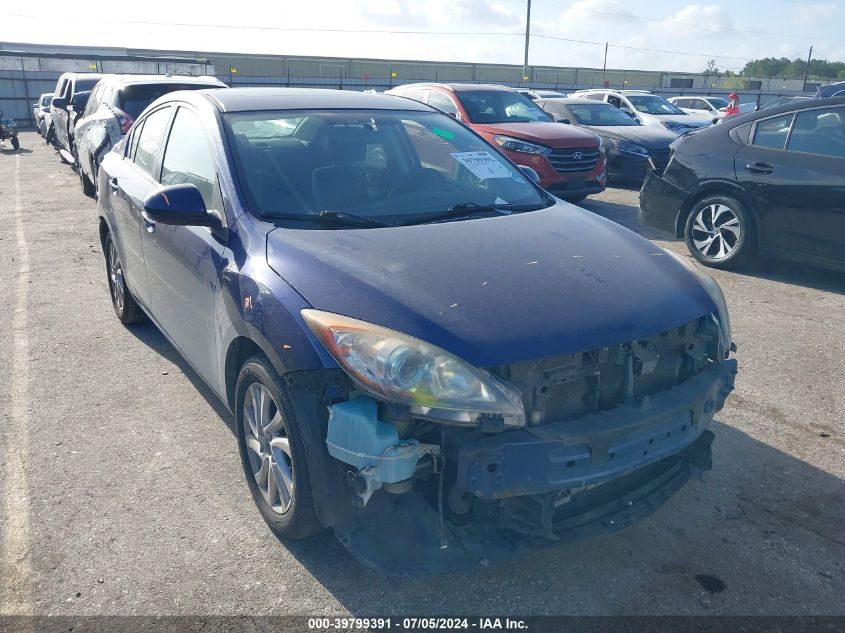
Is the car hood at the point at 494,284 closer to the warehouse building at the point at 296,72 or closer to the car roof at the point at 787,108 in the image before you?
the car roof at the point at 787,108

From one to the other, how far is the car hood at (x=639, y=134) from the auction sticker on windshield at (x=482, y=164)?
27.5 feet

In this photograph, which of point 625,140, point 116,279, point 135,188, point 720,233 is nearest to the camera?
point 135,188

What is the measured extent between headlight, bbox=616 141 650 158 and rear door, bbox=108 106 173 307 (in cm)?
878

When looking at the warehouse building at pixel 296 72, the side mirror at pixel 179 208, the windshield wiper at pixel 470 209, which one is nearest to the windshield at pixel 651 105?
the windshield wiper at pixel 470 209

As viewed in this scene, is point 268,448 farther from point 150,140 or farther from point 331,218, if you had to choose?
point 150,140

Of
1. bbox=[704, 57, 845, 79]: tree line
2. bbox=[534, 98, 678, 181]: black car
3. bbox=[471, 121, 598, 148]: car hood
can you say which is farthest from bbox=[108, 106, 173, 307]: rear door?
bbox=[704, 57, 845, 79]: tree line

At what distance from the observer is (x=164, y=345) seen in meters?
5.29

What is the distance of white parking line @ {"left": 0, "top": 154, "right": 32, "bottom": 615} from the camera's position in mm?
2764

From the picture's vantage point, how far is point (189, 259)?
140 inches

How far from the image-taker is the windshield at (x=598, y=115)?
12.9 metres

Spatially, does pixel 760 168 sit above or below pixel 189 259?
above

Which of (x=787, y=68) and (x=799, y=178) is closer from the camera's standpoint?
(x=799, y=178)

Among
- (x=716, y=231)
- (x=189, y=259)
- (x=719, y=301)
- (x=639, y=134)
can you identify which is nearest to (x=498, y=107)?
(x=639, y=134)

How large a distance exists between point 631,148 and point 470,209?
361 inches
